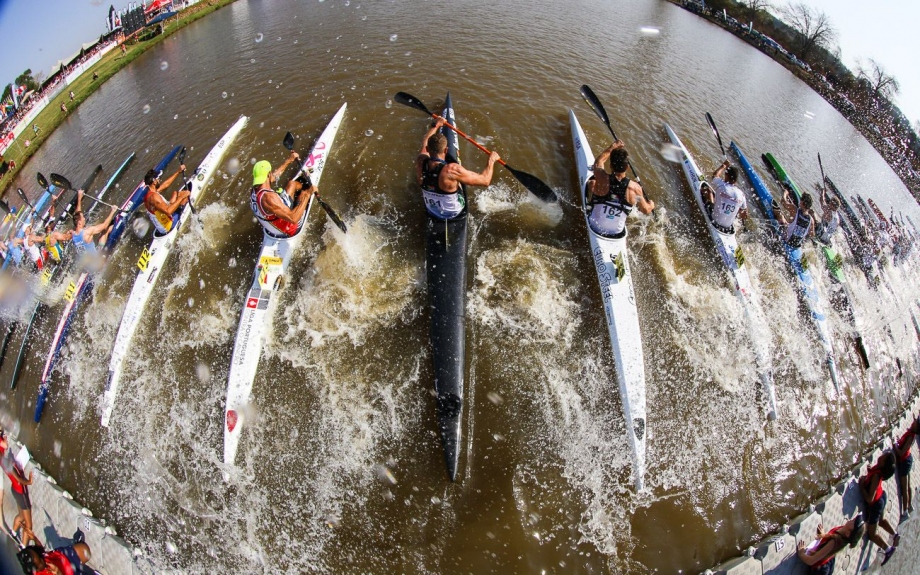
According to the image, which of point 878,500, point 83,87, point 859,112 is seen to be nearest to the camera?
point 878,500

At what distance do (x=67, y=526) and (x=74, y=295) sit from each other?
4.19 meters

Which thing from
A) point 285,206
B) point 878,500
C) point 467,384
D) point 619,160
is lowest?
point 878,500

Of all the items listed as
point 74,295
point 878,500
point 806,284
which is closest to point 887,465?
point 878,500

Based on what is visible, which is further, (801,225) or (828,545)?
(801,225)

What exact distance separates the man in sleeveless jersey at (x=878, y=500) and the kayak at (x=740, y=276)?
1.21m

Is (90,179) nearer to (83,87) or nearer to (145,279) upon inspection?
(145,279)

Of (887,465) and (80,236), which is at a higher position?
(80,236)

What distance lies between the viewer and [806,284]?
759cm

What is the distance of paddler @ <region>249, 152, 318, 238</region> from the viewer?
6.62m

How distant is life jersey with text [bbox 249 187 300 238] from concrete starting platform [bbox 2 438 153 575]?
175 inches

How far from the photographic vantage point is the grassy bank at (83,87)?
12.6 m

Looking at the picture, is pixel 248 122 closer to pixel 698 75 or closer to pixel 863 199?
pixel 698 75

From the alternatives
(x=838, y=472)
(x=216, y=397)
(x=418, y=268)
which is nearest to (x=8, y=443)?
(x=216, y=397)

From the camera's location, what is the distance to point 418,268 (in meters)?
7.20
